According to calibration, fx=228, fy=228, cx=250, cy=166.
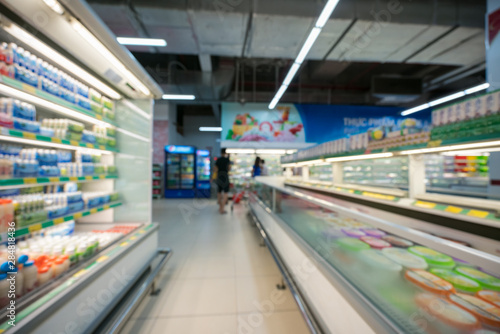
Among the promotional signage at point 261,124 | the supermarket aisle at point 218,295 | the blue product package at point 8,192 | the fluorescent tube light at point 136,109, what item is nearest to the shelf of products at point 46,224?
the blue product package at point 8,192

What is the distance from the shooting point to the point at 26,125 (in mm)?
1488

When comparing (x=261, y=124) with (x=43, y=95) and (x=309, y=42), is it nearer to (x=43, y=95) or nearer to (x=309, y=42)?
(x=309, y=42)

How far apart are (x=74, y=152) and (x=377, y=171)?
5.01 m

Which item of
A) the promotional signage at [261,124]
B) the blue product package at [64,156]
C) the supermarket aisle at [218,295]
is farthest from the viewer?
the promotional signage at [261,124]

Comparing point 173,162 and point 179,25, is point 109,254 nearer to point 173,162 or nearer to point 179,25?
point 179,25

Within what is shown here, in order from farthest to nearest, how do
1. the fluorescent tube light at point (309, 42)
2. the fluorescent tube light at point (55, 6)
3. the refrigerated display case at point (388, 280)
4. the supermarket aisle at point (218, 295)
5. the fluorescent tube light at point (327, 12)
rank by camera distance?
1. the fluorescent tube light at point (309, 42)
2. the fluorescent tube light at point (327, 12)
3. the supermarket aisle at point (218, 295)
4. the fluorescent tube light at point (55, 6)
5. the refrigerated display case at point (388, 280)

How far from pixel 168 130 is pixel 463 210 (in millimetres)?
10588

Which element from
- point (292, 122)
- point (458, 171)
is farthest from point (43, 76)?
point (292, 122)

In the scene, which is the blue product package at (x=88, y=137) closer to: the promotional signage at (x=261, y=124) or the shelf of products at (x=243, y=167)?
the promotional signage at (x=261, y=124)

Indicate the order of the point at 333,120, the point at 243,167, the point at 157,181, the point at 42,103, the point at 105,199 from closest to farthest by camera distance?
the point at 42,103 < the point at 105,199 < the point at 333,120 < the point at 157,181 < the point at 243,167

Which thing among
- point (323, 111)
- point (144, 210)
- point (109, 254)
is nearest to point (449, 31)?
point (323, 111)

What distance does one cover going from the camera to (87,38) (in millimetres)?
1527

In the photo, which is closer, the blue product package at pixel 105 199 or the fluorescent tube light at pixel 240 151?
the blue product package at pixel 105 199

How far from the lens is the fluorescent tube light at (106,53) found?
1.43 m
